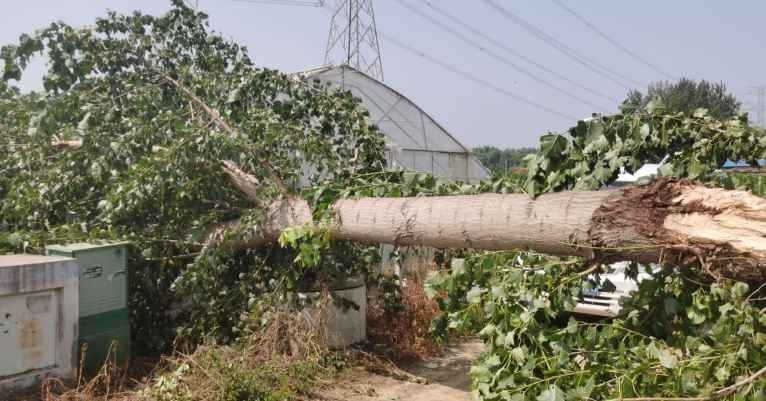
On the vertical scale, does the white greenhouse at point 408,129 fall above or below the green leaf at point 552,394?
above

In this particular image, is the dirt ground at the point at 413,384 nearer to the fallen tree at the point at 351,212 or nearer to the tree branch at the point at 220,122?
the fallen tree at the point at 351,212

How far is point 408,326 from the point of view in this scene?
7605 mm

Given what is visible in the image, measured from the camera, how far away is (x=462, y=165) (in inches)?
604

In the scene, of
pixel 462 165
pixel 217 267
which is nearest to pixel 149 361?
pixel 217 267

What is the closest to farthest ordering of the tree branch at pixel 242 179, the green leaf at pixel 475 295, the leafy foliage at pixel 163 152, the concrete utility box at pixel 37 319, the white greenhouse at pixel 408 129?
1. the green leaf at pixel 475 295
2. the concrete utility box at pixel 37 319
3. the leafy foliage at pixel 163 152
4. the tree branch at pixel 242 179
5. the white greenhouse at pixel 408 129

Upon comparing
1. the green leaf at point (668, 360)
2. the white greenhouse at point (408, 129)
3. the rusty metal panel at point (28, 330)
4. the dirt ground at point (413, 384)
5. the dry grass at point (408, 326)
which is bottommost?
the dirt ground at point (413, 384)

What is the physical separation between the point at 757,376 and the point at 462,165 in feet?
41.1

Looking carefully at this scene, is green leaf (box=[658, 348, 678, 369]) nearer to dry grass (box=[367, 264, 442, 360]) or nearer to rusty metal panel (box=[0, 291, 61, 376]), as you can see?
dry grass (box=[367, 264, 442, 360])

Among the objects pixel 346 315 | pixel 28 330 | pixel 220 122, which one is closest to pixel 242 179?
pixel 220 122

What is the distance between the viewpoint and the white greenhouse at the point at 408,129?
11922 millimetres

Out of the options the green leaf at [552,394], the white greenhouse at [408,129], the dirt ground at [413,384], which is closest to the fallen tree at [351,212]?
the green leaf at [552,394]

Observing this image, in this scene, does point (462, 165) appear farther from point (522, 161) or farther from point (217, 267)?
point (522, 161)

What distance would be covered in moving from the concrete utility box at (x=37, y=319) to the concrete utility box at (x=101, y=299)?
0.57 feet

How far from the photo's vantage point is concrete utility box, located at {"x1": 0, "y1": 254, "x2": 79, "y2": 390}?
496 centimetres
